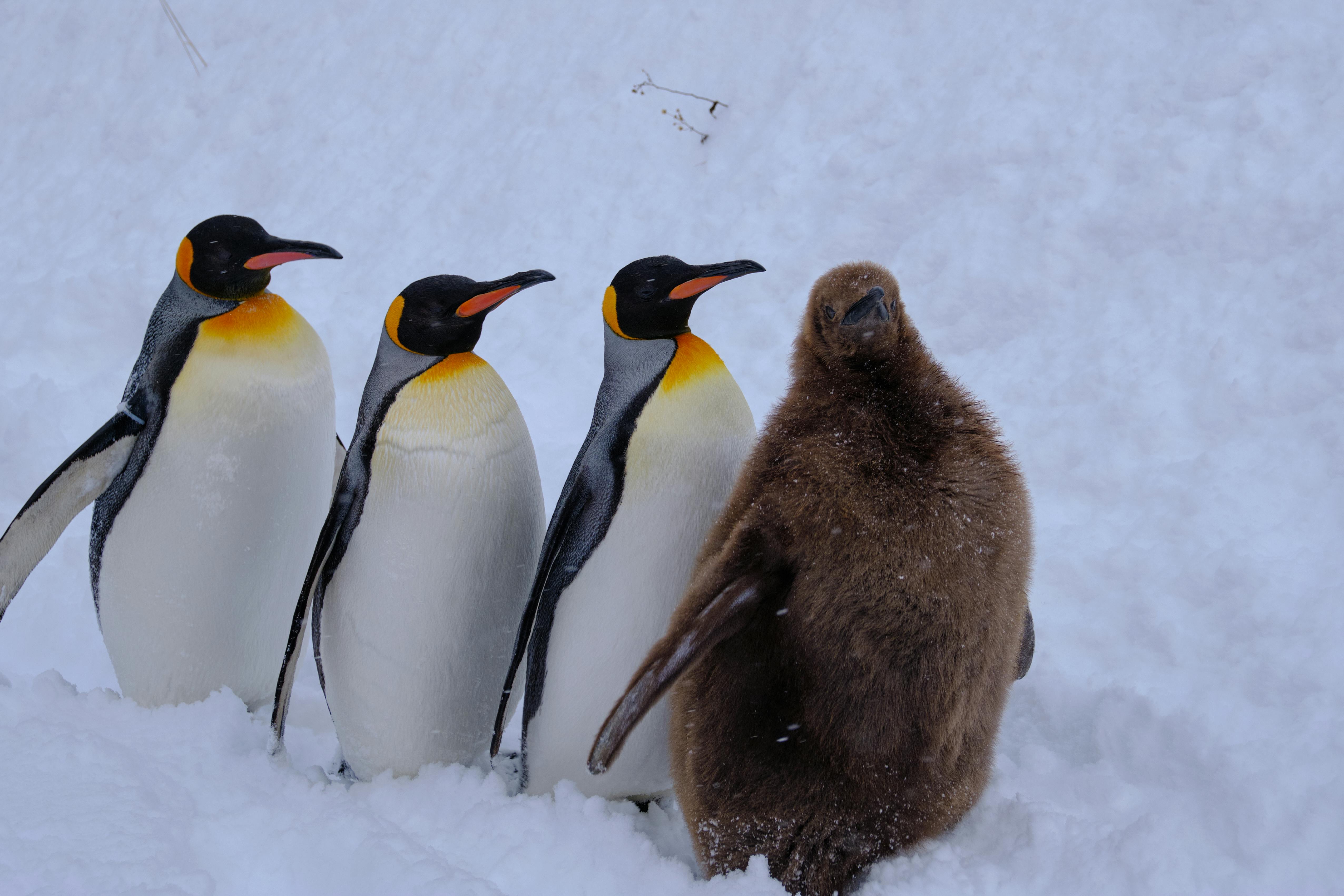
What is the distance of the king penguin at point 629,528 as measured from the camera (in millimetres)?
1773

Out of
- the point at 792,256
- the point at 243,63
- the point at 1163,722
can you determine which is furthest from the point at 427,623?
the point at 243,63

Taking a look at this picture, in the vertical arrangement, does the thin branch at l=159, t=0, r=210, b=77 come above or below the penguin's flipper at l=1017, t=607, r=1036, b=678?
above

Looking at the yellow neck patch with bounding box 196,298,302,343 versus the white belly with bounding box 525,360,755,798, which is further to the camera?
the yellow neck patch with bounding box 196,298,302,343

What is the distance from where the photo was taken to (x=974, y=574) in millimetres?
1379

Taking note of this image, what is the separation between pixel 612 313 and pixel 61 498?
1.20 meters

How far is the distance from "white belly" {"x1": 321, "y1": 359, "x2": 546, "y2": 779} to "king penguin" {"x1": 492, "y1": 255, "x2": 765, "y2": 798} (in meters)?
0.11

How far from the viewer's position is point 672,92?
426 cm

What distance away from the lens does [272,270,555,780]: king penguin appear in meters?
1.81

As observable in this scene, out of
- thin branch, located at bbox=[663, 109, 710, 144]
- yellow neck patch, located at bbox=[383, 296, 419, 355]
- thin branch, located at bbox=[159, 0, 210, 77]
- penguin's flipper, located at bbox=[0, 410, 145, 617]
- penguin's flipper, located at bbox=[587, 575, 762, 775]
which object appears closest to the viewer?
penguin's flipper, located at bbox=[587, 575, 762, 775]

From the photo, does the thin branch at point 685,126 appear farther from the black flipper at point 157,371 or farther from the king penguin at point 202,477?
the black flipper at point 157,371

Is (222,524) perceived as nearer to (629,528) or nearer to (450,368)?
(450,368)

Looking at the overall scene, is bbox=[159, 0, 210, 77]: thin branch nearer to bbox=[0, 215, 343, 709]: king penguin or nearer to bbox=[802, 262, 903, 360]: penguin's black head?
bbox=[0, 215, 343, 709]: king penguin

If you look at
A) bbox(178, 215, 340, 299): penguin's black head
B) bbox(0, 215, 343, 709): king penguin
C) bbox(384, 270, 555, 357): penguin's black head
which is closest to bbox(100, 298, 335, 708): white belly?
bbox(0, 215, 343, 709): king penguin

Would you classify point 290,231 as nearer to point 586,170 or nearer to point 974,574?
point 586,170
